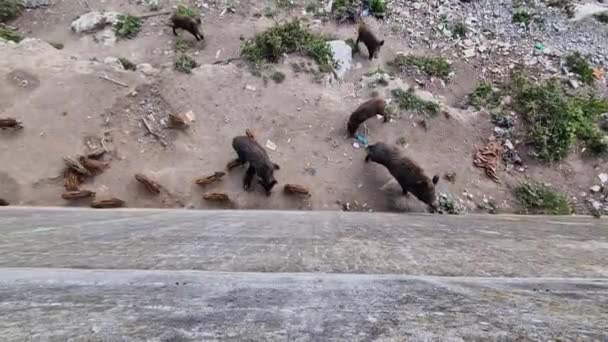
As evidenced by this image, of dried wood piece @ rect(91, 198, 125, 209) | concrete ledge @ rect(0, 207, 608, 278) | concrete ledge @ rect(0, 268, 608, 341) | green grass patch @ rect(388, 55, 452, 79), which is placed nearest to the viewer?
concrete ledge @ rect(0, 268, 608, 341)

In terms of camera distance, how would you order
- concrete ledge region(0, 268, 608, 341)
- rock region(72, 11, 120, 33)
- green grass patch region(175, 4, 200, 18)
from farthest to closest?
1. rock region(72, 11, 120, 33)
2. green grass patch region(175, 4, 200, 18)
3. concrete ledge region(0, 268, 608, 341)

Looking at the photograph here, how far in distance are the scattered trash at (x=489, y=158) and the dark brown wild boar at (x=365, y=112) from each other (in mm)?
2089

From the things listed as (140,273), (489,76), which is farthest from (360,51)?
(140,273)

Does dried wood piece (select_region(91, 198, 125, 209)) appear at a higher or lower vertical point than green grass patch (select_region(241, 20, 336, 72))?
lower

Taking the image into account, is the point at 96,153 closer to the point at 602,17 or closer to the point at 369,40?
the point at 369,40

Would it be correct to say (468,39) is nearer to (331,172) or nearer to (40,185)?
(331,172)

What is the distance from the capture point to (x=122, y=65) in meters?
8.43

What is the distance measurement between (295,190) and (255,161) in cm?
86

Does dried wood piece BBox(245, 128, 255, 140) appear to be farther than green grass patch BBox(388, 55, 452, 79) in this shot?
No

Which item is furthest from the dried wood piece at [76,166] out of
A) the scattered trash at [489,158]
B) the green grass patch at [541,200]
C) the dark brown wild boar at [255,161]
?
the green grass patch at [541,200]

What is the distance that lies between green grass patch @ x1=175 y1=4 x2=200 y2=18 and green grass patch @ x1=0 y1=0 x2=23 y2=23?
147 inches

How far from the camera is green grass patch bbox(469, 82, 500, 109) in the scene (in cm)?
848

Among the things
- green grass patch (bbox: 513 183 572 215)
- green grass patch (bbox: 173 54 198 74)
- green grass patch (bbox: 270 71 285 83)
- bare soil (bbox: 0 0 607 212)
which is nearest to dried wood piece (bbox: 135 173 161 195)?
bare soil (bbox: 0 0 607 212)

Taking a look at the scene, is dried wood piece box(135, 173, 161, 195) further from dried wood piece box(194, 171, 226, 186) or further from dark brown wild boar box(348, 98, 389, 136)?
dark brown wild boar box(348, 98, 389, 136)
